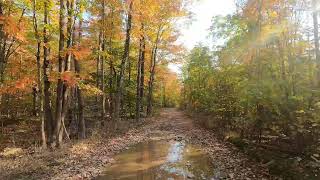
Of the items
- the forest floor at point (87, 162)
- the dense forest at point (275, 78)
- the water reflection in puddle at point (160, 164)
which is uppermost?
the dense forest at point (275, 78)

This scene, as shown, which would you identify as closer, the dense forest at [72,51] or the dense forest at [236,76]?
the dense forest at [236,76]

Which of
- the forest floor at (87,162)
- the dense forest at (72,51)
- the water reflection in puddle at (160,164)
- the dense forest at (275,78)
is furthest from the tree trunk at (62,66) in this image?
the dense forest at (275,78)

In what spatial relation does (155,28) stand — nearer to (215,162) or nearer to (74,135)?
(74,135)

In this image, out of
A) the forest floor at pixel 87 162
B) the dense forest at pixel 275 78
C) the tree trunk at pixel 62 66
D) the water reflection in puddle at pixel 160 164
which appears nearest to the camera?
the dense forest at pixel 275 78

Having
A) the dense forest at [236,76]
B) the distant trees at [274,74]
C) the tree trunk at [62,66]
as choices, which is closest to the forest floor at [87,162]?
the dense forest at [236,76]

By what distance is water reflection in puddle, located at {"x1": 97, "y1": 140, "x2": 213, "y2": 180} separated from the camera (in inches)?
420

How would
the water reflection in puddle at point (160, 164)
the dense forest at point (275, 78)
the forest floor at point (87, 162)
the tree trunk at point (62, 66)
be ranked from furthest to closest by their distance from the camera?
1. the tree trunk at point (62, 66)
2. the water reflection in puddle at point (160, 164)
3. the forest floor at point (87, 162)
4. the dense forest at point (275, 78)

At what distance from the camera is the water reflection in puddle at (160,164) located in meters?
10.7

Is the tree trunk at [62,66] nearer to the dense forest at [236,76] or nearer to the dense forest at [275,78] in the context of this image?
the dense forest at [236,76]

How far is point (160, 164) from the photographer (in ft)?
40.4

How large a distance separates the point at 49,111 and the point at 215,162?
27.4 ft

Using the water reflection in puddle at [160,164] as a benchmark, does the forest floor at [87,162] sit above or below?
above

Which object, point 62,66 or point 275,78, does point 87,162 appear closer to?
point 62,66

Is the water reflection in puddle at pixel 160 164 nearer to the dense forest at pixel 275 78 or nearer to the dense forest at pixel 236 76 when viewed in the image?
the dense forest at pixel 236 76
